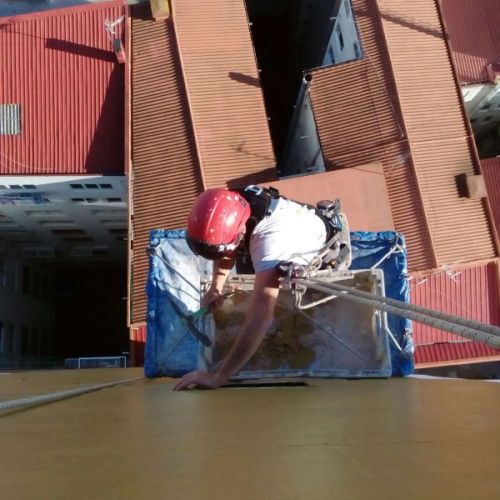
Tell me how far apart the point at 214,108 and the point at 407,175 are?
6.39 metres

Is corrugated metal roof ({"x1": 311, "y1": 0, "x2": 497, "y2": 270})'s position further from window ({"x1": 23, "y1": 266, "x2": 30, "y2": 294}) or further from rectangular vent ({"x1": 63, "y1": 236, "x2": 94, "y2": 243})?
window ({"x1": 23, "y1": 266, "x2": 30, "y2": 294})

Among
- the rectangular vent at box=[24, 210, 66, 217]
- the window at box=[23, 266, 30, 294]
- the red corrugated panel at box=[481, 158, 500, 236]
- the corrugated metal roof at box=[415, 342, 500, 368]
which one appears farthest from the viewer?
the window at box=[23, 266, 30, 294]

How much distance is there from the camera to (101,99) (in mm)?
17781

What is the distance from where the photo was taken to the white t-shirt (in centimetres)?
488

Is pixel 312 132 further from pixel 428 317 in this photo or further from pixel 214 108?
pixel 428 317

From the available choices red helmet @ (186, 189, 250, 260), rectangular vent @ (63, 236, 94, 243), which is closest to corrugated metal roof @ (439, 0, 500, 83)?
rectangular vent @ (63, 236, 94, 243)

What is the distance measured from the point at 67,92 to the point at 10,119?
1.99 m

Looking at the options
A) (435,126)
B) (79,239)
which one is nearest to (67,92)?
(79,239)

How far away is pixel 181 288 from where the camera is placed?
7934 millimetres

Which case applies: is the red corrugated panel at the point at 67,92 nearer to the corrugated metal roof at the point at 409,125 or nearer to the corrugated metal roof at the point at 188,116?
the corrugated metal roof at the point at 188,116

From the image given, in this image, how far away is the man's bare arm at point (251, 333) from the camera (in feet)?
14.5

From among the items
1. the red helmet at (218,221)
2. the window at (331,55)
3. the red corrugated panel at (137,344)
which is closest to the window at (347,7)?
the window at (331,55)

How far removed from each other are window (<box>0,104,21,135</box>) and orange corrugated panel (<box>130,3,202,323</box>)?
370 centimetres

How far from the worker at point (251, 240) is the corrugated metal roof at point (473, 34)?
58.2ft
